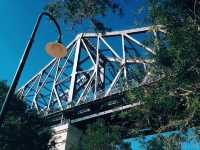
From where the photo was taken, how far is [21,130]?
29.5 meters

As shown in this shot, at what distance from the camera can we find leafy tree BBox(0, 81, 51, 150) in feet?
92.5

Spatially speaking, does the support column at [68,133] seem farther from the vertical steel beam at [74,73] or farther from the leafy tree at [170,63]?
the leafy tree at [170,63]

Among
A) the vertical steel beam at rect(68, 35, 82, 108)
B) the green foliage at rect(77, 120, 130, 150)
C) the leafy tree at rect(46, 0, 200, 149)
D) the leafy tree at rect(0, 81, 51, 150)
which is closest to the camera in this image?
the leafy tree at rect(46, 0, 200, 149)

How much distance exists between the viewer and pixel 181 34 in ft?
56.3

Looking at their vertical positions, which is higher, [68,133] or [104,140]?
[68,133]

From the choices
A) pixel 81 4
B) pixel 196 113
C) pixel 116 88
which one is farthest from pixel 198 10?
pixel 116 88

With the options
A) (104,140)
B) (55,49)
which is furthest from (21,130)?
(55,49)

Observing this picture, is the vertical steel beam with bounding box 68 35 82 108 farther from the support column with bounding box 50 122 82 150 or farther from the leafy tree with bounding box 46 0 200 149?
the leafy tree with bounding box 46 0 200 149

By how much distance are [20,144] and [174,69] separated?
45.9 ft

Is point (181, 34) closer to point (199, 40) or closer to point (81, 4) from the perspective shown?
point (199, 40)

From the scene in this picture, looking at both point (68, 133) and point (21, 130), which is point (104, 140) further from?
point (68, 133)

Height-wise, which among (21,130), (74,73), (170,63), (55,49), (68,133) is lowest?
(55,49)

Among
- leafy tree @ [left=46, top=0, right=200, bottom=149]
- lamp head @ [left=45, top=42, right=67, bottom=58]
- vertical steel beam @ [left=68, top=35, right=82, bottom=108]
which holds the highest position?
vertical steel beam @ [left=68, top=35, right=82, bottom=108]

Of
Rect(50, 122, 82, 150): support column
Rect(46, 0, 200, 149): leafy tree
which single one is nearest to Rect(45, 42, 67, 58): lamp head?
Rect(46, 0, 200, 149): leafy tree
